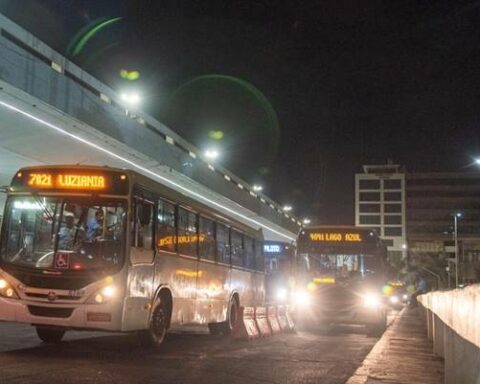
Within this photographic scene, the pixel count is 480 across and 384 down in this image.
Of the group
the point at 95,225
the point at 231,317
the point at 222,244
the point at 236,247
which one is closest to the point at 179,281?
the point at 95,225

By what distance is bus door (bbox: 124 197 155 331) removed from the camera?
440 inches

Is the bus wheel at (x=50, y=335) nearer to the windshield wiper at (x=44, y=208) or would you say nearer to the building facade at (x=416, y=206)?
the windshield wiper at (x=44, y=208)

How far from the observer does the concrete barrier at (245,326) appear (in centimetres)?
1647

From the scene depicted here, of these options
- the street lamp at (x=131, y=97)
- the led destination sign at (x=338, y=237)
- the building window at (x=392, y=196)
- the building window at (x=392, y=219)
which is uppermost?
the building window at (x=392, y=196)

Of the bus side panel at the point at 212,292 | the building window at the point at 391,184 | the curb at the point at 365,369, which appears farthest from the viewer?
the building window at the point at 391,184

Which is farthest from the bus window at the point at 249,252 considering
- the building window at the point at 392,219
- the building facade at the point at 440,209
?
the building window at the point at 392,219

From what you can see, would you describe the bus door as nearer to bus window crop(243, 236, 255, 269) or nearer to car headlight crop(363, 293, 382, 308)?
bus window crop(243, 236, 255, 269)

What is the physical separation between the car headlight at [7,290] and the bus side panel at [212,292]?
469cm

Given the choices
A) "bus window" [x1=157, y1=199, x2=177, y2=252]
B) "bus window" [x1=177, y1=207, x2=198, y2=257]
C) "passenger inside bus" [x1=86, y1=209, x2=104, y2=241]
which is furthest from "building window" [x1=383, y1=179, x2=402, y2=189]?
"passenger inside bus" [x1=86, y1=209, x2=104, y2=241]

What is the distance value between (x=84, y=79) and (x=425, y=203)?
130771 mm

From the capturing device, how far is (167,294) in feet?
42.9

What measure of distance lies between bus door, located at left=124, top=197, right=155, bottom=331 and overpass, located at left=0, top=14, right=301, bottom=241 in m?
5.67

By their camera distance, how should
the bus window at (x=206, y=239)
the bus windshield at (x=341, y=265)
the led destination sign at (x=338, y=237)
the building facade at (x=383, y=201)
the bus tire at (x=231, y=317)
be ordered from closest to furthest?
the bus window at (x=206, y=239) → the bus tire at (x=231, y=317) → the bus windshield at (x=341, y=265) → the led destination sign at (x=338, y=237) → the building facade at (x=383, y=201)

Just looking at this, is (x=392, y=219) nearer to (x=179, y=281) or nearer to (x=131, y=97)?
(x=131, y=97)
